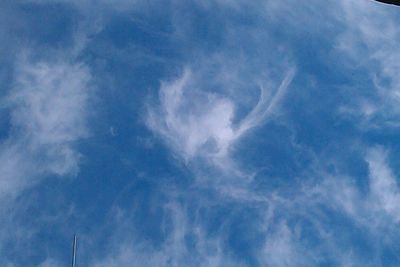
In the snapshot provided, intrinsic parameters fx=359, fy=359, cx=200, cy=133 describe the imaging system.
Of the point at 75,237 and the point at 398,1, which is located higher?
the point at 398,1

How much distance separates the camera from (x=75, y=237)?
98.5 feet

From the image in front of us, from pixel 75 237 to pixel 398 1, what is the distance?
105 ft

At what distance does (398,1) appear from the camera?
91.5 feet

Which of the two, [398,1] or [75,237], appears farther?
[75,237]
